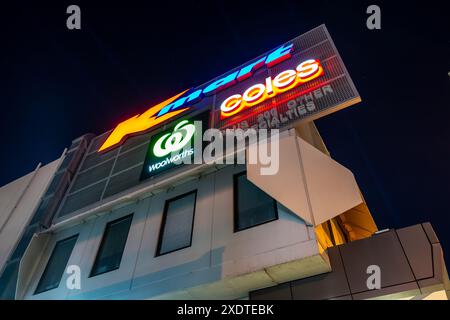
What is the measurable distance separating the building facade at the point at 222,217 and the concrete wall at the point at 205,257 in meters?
0.03

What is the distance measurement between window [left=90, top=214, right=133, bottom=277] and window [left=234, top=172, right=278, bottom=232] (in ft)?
13.2

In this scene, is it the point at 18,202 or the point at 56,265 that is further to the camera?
the point at 18,202

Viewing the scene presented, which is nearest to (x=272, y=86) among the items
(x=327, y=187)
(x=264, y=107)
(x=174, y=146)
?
(x=264, y=107)

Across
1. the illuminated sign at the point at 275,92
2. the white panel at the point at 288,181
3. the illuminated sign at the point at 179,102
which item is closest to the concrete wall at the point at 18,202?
the illuminated sign at the point at 179,102

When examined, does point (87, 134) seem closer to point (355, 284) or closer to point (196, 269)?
point (196, 269)

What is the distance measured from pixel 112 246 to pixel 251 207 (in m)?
5.01

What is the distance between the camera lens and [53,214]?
43.7 feet

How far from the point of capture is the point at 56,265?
37.0 feet

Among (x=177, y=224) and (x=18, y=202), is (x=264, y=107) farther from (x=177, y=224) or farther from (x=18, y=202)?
(x=18, y=202)

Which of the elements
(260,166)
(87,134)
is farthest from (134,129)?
(260,166)

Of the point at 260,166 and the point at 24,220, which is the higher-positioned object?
the point at 24,220

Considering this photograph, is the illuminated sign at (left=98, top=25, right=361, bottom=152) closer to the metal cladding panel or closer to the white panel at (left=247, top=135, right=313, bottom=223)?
the metal cladding panel

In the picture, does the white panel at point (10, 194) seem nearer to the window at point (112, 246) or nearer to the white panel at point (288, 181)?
the window at point (112, 246)

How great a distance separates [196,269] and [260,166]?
305cm
